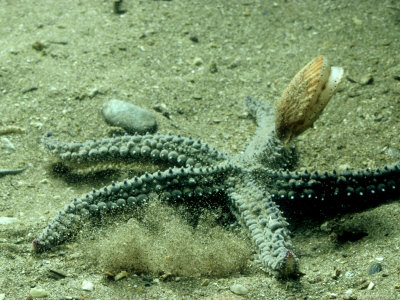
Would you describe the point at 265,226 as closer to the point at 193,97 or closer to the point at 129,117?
the point at 129,117

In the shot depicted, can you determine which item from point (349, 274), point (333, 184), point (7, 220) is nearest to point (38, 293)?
point (7, 220)

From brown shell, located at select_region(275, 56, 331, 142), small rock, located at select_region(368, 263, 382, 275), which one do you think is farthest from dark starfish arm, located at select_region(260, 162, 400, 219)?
small rock, located at select_region(368, 263, 382, 275)

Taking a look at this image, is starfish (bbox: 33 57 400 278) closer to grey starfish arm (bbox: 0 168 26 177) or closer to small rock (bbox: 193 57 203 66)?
grey starfish arm (bbox: 0 168 26 177)

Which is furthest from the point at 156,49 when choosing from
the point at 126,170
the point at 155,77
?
the point at 126,170

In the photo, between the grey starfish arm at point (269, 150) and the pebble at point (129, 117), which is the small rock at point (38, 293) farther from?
the pebble at point (129, 117)

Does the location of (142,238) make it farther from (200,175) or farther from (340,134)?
(340,134)

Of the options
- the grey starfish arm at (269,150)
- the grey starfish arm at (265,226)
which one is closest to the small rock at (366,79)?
the grey starfish arm at (269,150)

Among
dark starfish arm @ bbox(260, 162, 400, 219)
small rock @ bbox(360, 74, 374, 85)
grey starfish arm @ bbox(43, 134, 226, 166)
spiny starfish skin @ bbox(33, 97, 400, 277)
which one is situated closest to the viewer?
spiny starfish skin @ bbox(33, 97, 400, 277)
